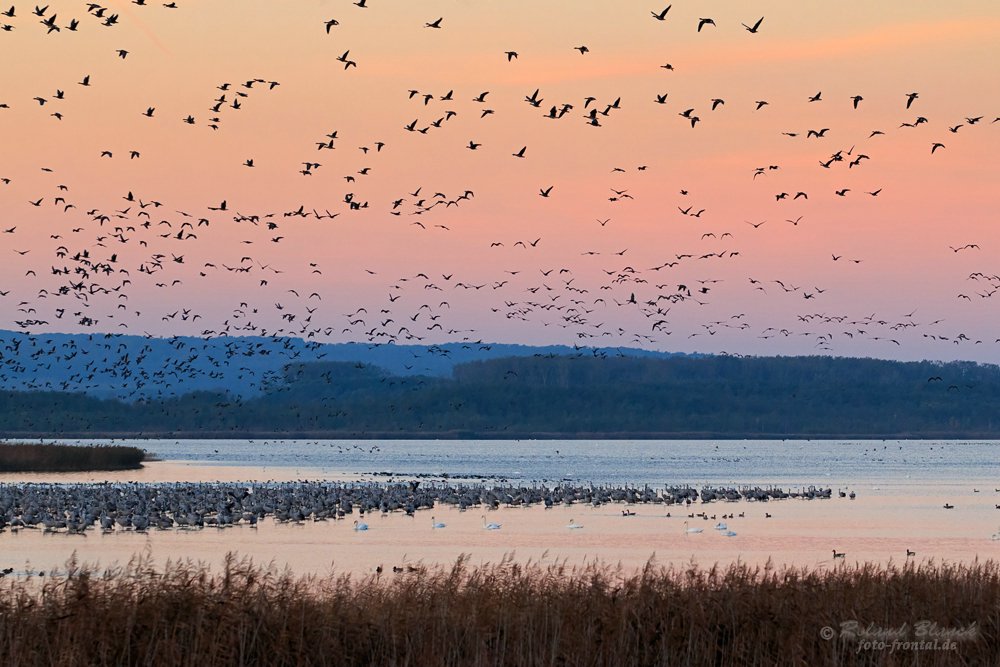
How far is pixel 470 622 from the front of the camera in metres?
19.9

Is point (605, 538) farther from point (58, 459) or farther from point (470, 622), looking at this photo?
point (58, 459)

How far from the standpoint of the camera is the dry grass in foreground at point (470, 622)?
61.0 ft

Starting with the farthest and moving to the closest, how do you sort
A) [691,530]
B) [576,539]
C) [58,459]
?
[58,459] < [691,530] < [576,539]

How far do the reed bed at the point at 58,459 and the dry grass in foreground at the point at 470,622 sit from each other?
70635 millimetres

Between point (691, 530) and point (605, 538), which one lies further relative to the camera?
point (691, 530)

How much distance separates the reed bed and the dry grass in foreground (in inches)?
2781

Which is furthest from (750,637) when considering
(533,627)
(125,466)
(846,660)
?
(125,466)

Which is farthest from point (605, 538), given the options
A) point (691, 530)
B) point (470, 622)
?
point (470, 622)

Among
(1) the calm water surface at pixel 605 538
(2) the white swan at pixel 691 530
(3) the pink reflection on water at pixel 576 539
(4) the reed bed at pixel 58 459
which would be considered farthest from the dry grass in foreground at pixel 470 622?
(4) the reed bed at pixel 58 459

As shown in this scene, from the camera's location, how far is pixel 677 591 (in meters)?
21.5

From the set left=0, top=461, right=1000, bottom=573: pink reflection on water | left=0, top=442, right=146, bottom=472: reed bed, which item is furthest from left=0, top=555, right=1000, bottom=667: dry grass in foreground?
left=0, top=442, right=146, bottom=472: reed bed

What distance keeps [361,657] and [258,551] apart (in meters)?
20.1

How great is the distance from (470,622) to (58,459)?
251 feet

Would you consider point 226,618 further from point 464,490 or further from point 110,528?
point 464,490
